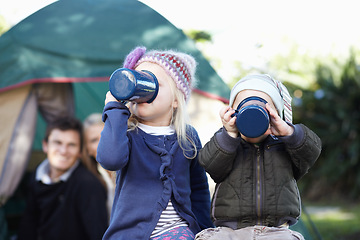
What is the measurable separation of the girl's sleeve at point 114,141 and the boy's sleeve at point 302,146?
0.68m

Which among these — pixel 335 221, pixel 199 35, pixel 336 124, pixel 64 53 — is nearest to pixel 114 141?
pixel 64 53

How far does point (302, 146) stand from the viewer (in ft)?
6.33

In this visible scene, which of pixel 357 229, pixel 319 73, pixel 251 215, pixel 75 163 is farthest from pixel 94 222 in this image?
pixel 319 73

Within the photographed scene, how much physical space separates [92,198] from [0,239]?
941 mm

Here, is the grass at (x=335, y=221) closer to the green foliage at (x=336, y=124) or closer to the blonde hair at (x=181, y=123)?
the green foliage at (x=336, y=124)

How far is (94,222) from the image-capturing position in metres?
4.14

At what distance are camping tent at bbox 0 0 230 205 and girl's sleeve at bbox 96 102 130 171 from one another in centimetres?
218

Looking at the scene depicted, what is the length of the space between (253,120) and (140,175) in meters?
0.61

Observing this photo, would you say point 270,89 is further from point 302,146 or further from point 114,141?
point 114,141

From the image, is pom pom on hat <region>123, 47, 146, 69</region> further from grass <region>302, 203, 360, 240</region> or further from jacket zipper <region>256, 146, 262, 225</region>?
grass <region>302, 203, 360, 240</region>

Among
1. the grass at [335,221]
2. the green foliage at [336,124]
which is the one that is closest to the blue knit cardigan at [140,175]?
the grass at [335,221]

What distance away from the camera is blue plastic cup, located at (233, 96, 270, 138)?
1798 millimetres

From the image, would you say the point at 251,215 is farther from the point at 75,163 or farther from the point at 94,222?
the point at 75,163

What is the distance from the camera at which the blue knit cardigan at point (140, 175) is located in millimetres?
1959
